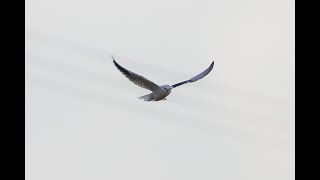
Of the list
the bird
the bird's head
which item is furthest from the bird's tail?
the bird's head

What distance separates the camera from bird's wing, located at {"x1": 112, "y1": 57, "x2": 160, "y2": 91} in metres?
8.48

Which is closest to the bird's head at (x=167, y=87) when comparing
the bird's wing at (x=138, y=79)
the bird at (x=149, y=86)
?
the bird at (x=149, y=86)

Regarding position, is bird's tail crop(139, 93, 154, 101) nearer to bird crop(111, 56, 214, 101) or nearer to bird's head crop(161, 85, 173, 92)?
bird crop(111, 56, 214, 101)

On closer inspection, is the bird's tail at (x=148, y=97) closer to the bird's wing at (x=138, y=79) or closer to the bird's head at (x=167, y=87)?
the bird's wing at (x=138, y=79)

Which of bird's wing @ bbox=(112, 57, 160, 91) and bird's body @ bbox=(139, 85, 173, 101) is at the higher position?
bird's wing @ bbox=(112, 57, 160, 91)

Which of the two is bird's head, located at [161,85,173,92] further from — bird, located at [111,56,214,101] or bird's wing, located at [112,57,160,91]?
bird's wing, located at [112,57,160,91]

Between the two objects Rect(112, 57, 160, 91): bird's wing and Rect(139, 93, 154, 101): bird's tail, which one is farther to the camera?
Rect(139, 93, 154, 101): bird's tail

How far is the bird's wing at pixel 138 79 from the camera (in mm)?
8477
